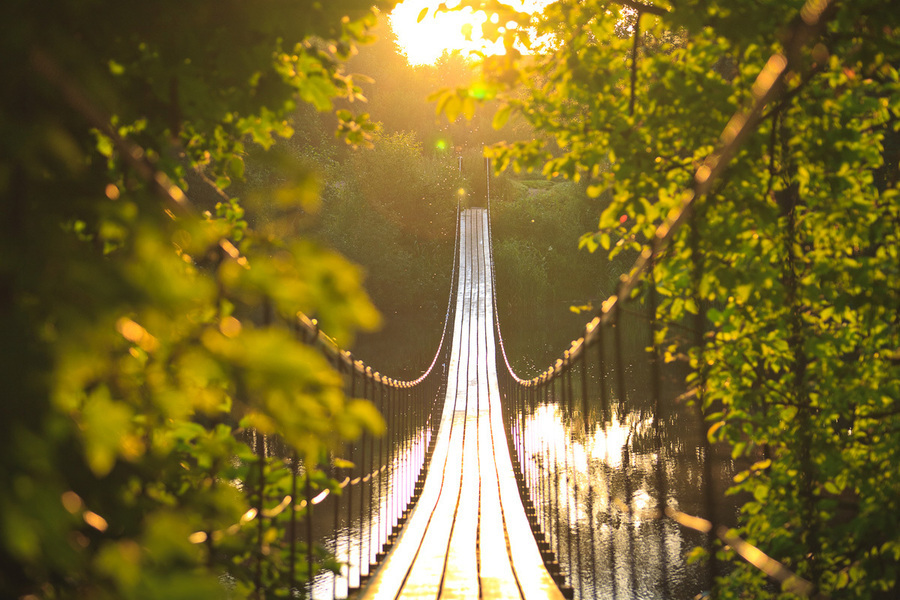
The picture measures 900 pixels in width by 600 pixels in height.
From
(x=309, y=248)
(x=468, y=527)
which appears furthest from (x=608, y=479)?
(x=309, y=248)

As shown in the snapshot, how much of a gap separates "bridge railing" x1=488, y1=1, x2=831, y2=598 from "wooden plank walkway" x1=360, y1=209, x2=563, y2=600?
241mm

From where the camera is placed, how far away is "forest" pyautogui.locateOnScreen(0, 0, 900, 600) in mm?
764

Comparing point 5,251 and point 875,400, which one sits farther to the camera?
point 875,400

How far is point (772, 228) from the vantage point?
11.4ft

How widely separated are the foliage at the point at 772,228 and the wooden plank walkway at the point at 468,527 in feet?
6.89

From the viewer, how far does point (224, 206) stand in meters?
3.00

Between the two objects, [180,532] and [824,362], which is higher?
[824,362]

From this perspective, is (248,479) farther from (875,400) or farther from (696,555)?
(875,400)

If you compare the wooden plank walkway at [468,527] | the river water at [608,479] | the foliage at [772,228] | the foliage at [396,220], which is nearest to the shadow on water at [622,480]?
the river water at [608,479]

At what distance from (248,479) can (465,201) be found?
41.8 meters

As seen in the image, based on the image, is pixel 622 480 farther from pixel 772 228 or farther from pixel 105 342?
pixel 105 342

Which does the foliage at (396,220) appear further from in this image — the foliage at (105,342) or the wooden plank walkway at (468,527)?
the foliage at (105,342)

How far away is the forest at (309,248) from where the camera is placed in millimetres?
764

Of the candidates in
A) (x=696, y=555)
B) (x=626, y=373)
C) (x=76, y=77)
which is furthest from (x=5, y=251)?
(x=626, y=373)
